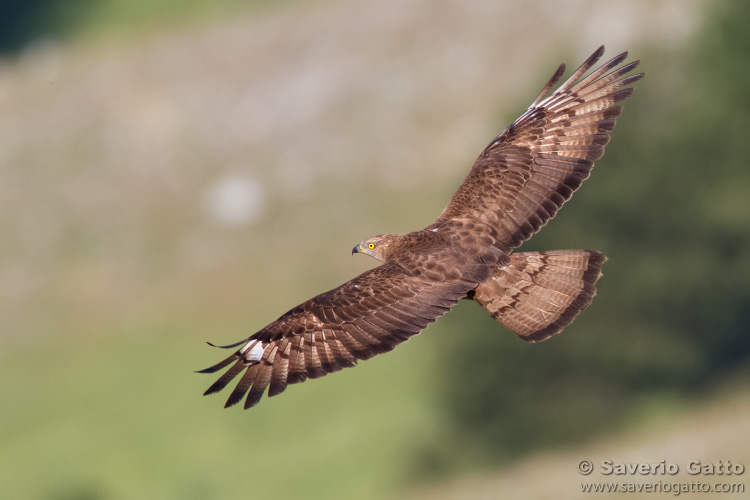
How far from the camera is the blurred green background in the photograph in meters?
35.2

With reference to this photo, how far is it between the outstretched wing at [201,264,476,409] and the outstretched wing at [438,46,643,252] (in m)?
1.54

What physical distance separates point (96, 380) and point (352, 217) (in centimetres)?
982

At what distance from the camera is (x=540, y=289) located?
543 inches

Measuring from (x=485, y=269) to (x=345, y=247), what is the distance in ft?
87.5

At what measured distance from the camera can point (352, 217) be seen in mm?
41188

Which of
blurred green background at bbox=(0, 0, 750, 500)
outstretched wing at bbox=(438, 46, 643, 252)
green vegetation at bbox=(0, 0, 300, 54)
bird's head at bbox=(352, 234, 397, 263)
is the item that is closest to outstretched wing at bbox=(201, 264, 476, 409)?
bird's head at bbox=(352, 234, 397, 263)

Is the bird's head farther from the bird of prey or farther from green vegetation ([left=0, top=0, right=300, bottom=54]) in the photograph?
green vegetation ([left=0, top=0, right=300, bottom=54])

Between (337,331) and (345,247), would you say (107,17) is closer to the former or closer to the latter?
(345,247)

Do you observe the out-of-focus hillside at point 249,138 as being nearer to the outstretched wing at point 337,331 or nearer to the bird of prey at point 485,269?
the bird of prey at point 485,269

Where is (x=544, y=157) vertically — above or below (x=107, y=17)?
below

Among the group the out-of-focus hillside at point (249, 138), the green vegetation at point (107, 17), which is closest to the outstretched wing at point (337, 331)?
the out-of-focus hillside at point (249, 138)

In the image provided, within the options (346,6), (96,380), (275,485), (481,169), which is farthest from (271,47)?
(481,169)

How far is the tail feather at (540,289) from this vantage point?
1369 cm

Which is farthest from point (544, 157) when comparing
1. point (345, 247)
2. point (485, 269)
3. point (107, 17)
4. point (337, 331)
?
point (107, 17)
